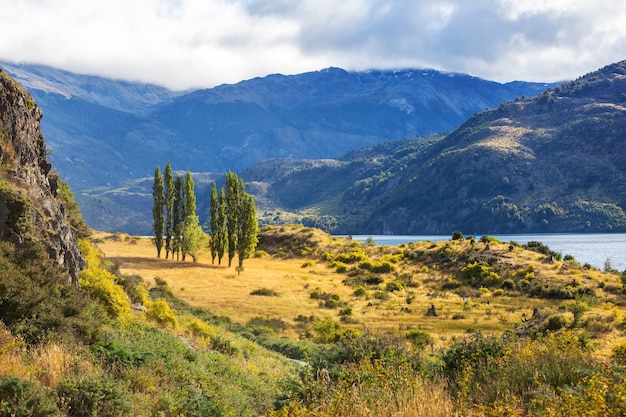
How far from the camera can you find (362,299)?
47.7 metres

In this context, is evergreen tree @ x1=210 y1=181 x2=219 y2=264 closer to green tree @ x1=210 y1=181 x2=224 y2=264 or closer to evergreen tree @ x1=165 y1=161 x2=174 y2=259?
green tree @ x1=210 y1=181 x2=224 y2=264

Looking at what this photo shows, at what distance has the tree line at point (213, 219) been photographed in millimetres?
66188

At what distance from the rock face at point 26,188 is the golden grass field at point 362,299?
1553cm

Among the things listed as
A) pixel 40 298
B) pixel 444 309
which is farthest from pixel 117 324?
pixel 444 309

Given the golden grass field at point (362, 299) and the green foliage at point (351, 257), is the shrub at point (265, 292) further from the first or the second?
the green foliage at point (351, 257)

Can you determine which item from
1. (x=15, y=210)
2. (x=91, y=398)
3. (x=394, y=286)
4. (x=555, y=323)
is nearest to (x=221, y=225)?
(x=394, y=286)

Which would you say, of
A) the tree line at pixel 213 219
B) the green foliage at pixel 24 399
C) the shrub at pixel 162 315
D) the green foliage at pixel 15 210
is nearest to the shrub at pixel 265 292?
the tree line at pixel 213 219

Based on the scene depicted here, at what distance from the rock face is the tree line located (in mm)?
44032

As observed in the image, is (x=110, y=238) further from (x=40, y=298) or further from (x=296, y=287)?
(x=40, y=298)

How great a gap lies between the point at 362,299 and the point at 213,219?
31.1 m

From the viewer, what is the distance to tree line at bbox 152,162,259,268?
66188 millimetres

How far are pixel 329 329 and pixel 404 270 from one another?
34.7 metres

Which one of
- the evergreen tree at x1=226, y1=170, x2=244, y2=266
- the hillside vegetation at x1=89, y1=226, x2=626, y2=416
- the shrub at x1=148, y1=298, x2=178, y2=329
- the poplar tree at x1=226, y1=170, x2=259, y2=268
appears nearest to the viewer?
the hillside vegetation at x1=89, y1=226, x2=626, y2=416

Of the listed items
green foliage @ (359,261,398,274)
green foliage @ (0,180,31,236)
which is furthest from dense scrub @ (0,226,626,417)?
green foliage @ (359,261,398,274)
